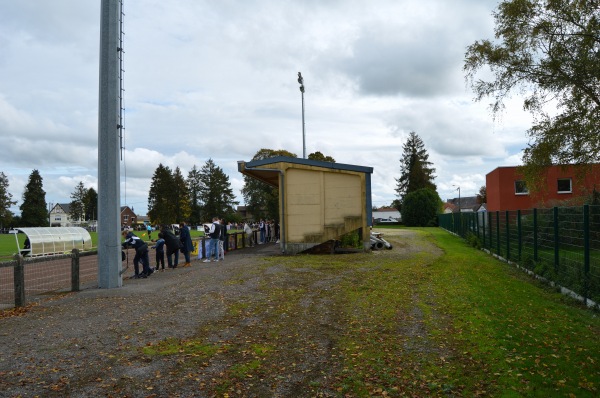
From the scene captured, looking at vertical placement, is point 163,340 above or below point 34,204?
below

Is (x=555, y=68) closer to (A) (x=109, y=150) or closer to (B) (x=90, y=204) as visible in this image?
(A) (x=109, y=150)

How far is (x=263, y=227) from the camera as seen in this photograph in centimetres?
3231

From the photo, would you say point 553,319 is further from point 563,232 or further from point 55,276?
point 55,276

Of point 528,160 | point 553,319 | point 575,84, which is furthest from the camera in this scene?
point 528,160

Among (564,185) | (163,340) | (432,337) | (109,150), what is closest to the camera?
(432,337)

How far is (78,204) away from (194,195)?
41.8 metres

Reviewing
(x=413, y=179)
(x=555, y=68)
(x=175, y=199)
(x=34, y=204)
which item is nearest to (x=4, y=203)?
(x=34, y=204)

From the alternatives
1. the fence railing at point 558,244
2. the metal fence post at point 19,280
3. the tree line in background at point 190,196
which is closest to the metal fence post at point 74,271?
the metal fence post at point 19,280

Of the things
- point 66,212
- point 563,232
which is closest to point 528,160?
point 563,232

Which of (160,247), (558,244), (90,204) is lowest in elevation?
(160,247)

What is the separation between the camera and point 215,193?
338 ft

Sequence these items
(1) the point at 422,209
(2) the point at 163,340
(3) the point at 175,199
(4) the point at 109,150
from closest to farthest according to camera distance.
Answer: (2) the point at 163,340, (4) the point at 109,150, (1) the point at 422,209, (3) the point at 175,199

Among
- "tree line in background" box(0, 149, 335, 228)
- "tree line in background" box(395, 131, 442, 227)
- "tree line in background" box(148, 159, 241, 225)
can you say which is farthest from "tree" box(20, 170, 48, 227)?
"tree line in background" box(395, 131, 442, 227)

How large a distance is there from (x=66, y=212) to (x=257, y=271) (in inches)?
5999
